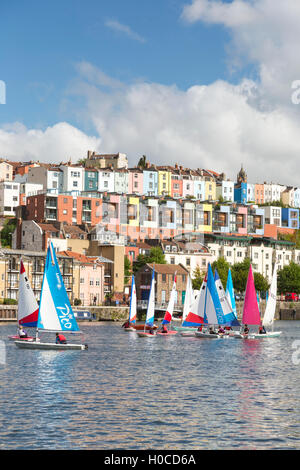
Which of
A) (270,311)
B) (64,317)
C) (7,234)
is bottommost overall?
(64,317)

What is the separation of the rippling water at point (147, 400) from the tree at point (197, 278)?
94.2 meters

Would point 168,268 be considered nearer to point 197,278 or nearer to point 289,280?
point 197,278

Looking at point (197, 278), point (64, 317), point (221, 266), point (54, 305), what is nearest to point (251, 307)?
point (64, 317)

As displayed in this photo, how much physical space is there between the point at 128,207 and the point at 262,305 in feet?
130

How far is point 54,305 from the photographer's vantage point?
62656 mm

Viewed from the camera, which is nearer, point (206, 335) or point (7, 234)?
point (206, 335)

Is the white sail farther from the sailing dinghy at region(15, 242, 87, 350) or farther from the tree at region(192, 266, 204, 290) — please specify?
the tree at region(192, 266, 204, 290)

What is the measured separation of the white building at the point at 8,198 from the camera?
19288 cm

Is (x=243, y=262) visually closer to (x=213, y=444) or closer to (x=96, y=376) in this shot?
(x=96, y=376)

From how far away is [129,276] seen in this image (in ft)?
541

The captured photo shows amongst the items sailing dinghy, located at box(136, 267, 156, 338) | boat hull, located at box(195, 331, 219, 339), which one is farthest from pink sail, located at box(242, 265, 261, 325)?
sailing dinghy, located at box(136, 267, 156, 338)

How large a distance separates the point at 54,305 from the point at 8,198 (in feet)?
439

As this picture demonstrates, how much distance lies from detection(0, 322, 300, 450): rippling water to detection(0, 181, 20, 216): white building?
127 metres

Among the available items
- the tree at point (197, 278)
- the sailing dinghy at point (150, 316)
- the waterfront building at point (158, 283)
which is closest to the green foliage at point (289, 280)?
the tree at point (197, 278)
